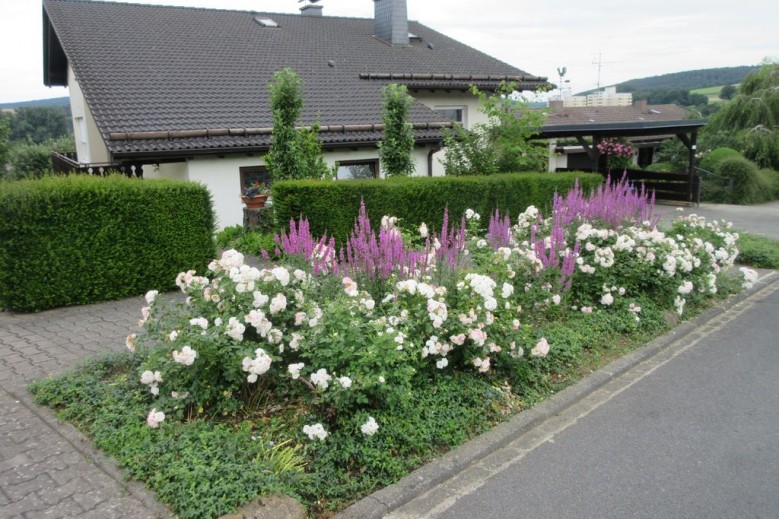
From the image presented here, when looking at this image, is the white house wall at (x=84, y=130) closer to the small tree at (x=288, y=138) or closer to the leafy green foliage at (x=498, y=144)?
the small tree at (x=288, y=138)

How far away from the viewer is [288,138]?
37.0 ft

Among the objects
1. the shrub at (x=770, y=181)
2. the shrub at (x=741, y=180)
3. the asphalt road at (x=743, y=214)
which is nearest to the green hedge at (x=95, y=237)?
the asphalt road at (x=743, y=214)

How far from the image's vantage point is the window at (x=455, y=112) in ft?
65.9

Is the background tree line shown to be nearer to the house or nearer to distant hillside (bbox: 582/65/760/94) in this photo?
the house

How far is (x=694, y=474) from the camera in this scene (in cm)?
387

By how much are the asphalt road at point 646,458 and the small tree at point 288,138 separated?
7537mm

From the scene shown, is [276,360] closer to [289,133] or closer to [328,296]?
[328,296]

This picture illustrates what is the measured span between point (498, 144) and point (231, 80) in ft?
24.1

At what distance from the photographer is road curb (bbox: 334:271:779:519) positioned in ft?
11.3

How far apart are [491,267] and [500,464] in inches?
84.2

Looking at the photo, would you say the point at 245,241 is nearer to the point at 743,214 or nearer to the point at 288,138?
the point at 288,138

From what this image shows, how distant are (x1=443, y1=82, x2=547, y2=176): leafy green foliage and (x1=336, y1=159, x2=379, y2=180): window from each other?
192cm

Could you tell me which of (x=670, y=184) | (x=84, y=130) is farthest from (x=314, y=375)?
(x=670, y=184)

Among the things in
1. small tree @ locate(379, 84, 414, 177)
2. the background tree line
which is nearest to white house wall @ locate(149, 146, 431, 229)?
the background tree line
